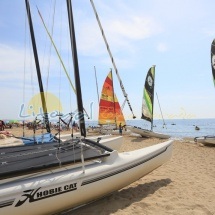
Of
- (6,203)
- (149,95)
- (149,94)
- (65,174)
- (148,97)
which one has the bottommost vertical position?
(6,203)

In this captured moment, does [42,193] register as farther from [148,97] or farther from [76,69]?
[148,97]

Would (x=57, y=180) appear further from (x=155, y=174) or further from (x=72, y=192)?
(x=155, y=174)

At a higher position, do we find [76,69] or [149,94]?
[149,94]

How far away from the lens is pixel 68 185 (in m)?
4.71

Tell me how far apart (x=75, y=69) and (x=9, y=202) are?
3.32m

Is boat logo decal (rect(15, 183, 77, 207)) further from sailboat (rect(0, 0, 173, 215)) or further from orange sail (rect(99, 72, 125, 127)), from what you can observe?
orange sail (rect(99, 72, 125, 127))

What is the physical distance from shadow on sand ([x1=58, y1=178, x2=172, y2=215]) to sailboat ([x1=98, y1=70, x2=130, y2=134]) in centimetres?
2081

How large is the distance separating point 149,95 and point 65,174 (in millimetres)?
21096

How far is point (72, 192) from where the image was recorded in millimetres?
4770

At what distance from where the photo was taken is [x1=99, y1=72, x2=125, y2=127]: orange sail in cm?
2849

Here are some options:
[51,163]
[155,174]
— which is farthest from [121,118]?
A: [51,163]

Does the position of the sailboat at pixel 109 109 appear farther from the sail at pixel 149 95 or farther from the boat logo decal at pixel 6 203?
the boat logo decal at pixel 6 203

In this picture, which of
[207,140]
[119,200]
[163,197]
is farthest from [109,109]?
[119,200]

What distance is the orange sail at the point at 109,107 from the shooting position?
2849 centimetres
